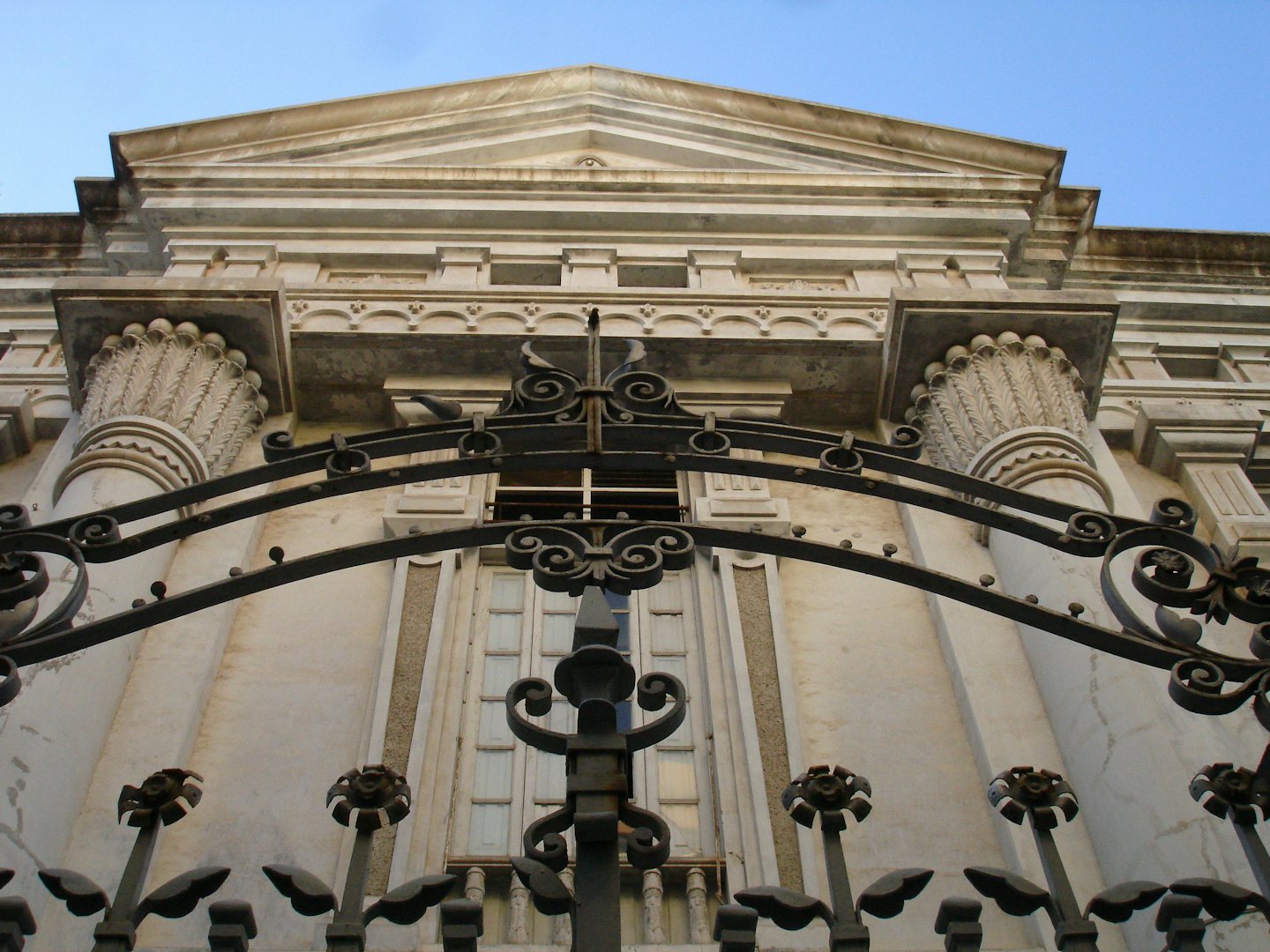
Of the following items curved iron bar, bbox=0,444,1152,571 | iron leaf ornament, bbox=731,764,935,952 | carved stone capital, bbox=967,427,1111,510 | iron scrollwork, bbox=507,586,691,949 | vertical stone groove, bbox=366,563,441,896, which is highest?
carved stone capital, bbox=967,427,1111,510

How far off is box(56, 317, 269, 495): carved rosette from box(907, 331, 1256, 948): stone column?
4849mm

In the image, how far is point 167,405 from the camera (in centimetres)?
930

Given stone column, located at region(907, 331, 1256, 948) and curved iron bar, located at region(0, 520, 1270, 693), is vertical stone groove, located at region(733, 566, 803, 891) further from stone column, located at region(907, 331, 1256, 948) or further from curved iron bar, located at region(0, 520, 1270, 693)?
curved iron bar, located at region(0, 520, 1270, 693)

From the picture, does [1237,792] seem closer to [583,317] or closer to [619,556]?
[619,556]

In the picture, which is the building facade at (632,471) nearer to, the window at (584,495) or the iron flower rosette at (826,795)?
the window at (584,495)

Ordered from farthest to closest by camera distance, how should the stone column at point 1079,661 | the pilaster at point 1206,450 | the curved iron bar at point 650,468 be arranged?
1. the pilaster at point 1206,450
2. the stone column at point 1079,661
3. the curved iron bar at point 650,468

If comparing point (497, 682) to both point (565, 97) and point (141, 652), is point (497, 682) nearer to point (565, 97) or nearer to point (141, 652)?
point (141, 652)

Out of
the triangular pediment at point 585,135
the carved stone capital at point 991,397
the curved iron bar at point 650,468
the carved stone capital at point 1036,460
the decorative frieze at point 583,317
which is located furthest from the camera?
the triangular pediment at point 585,135

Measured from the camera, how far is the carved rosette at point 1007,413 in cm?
898

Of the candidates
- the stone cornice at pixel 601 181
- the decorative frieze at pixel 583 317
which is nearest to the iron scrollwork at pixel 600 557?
the decorative frieze at pixel 583 317

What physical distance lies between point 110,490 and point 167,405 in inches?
35.7

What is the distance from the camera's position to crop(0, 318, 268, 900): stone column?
663 centimetres

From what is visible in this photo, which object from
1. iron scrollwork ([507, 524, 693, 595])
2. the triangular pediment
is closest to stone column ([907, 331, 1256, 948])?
iron scrollwork ([507, 524, 693, 595])

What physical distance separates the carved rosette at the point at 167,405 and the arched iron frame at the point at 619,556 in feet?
12.9
